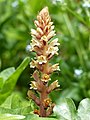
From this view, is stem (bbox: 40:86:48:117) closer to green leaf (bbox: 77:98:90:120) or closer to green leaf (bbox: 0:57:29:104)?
green leaf (bbox: 77:98:90:120)

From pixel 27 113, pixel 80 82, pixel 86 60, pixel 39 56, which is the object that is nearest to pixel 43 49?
pixel 39 56

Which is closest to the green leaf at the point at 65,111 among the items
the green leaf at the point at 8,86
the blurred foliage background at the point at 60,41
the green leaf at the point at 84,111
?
the green leaf at the point at 84,111

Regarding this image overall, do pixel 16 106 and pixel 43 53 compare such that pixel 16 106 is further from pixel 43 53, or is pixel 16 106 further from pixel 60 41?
pixel 60 41

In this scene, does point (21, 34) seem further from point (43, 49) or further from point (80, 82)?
point (43, 49)

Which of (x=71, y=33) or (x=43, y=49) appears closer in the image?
(x=43, y=49)

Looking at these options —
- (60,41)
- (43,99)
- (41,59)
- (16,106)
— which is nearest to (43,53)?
(41,59)

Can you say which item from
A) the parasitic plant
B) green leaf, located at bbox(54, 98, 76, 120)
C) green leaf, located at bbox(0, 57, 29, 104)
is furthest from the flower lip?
green leaf, located at bbox(0, 57, 29, 104)
